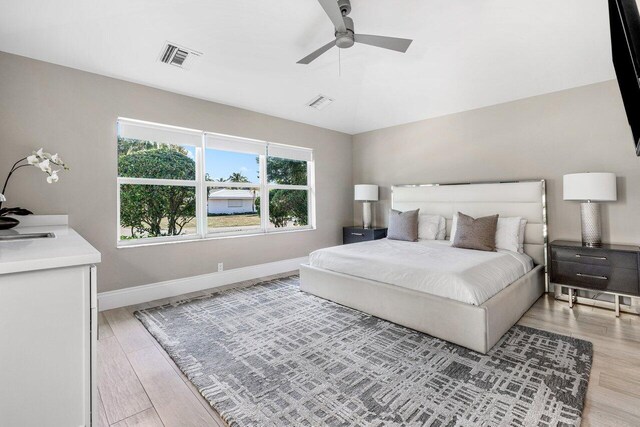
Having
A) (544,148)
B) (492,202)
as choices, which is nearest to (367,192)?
(492,202)

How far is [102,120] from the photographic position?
3137mm

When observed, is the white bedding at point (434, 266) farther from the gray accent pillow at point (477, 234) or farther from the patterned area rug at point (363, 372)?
the patterned area rug at point (363, 372)

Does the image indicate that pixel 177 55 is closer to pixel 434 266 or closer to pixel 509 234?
pixel 434 266

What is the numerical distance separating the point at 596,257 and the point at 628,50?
2751 mm

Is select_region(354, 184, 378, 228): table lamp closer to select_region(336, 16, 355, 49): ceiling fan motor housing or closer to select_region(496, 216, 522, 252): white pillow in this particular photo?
select_region(496, 216, 522, 252): white pillow

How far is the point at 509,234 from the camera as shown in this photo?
11.4 feet

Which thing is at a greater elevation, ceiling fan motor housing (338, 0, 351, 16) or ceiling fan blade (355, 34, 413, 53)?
ceiling fan motor housing (338, 0, 351, 16)

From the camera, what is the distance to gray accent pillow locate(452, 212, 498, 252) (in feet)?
11.1

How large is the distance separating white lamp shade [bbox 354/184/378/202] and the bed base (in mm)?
2110

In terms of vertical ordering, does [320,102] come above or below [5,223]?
above

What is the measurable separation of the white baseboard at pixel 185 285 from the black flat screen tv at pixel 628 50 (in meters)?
4.04

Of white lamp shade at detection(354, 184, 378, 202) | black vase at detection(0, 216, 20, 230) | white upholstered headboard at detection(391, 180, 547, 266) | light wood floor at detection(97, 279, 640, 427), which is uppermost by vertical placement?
white lamp shade at detection(354, 184, 378, 202)

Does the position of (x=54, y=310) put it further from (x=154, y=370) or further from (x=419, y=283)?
(x=419, y=283)

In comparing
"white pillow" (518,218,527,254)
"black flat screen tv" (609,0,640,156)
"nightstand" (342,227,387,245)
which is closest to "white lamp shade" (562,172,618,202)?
"white pillow" (518,218,527,254)
